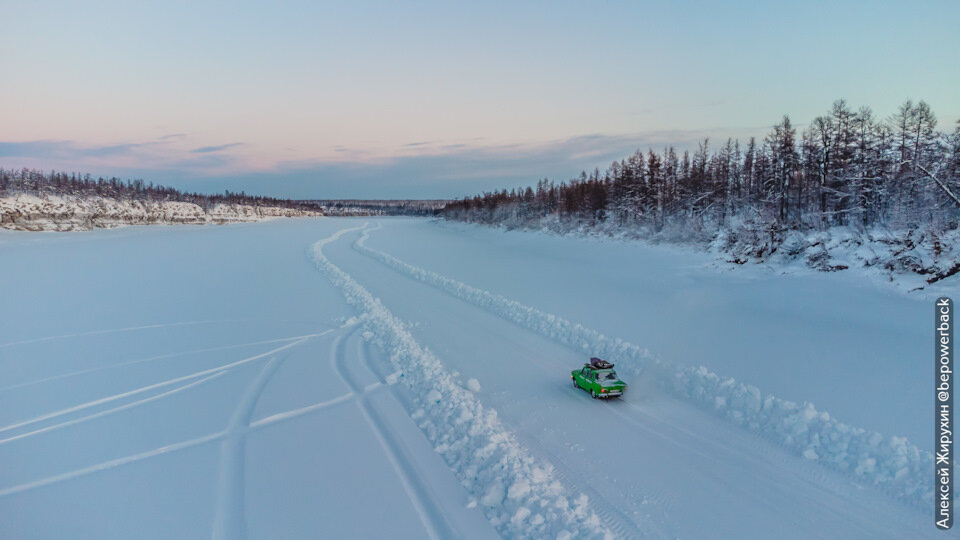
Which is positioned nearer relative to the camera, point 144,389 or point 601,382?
point 601,382

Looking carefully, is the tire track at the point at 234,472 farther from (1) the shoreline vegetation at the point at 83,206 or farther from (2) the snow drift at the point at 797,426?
(1) the shoreline vegetation at the point at 83,206

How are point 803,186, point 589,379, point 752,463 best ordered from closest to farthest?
1. point 752,463
2. point 589,379
3. point 803,186

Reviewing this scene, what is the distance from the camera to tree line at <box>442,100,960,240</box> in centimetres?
2631

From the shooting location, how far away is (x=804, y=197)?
4622 centimetres

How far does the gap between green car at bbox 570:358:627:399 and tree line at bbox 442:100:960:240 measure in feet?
54.2

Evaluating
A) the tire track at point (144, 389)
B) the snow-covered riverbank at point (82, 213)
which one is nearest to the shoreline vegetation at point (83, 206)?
the snow-covered riverbank at point (82, 213)

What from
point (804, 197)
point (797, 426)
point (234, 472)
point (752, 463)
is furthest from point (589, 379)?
point (804, 197)

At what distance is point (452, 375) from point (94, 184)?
568 ft

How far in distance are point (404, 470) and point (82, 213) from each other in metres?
112

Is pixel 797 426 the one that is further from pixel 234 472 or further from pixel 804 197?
pixel 804 197

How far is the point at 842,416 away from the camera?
6.54m

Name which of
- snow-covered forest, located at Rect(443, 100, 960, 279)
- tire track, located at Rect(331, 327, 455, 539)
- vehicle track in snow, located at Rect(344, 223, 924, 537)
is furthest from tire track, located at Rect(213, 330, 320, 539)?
snow-covered forest, located at Rect(443, 100, 960, 279)

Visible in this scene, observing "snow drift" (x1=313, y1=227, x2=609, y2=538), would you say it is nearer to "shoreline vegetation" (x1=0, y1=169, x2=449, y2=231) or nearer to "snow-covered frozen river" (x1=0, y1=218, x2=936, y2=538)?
"snow-covered frozen river" (x1=0, y1=218, x2=936, y2=538)

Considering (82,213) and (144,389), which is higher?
(82,213)
